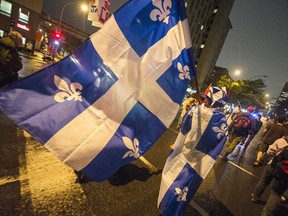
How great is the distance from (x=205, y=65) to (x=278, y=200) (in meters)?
74.9

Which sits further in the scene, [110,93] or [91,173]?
[110,93]

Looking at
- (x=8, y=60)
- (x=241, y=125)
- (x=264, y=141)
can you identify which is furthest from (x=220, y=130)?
(x=264, y=141)

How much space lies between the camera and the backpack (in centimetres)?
708

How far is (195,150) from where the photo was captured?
3035mm

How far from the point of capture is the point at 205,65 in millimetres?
74438

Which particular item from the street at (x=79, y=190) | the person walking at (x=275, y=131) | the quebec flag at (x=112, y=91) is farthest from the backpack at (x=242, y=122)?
the quebec flag at (x=112, y=91)

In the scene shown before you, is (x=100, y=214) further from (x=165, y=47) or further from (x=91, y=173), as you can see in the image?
(x=165, y=47)

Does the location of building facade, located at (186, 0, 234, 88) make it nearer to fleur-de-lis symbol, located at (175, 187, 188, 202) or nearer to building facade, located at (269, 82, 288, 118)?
building facade, located at (269, 82, 288, 118)

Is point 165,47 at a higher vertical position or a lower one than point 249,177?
higher

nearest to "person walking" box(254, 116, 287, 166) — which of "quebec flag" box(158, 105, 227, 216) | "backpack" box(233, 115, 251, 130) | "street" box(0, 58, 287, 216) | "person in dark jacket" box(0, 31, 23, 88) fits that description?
"backpack" box(233, 115, 251, 130)

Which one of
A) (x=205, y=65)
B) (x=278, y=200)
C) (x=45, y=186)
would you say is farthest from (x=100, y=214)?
(x=205, y=65)

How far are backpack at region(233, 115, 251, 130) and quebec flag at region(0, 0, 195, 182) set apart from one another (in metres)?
5.06

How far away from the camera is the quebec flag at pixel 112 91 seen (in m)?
1.92

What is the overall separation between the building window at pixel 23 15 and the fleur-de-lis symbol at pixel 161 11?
37.3 meters
